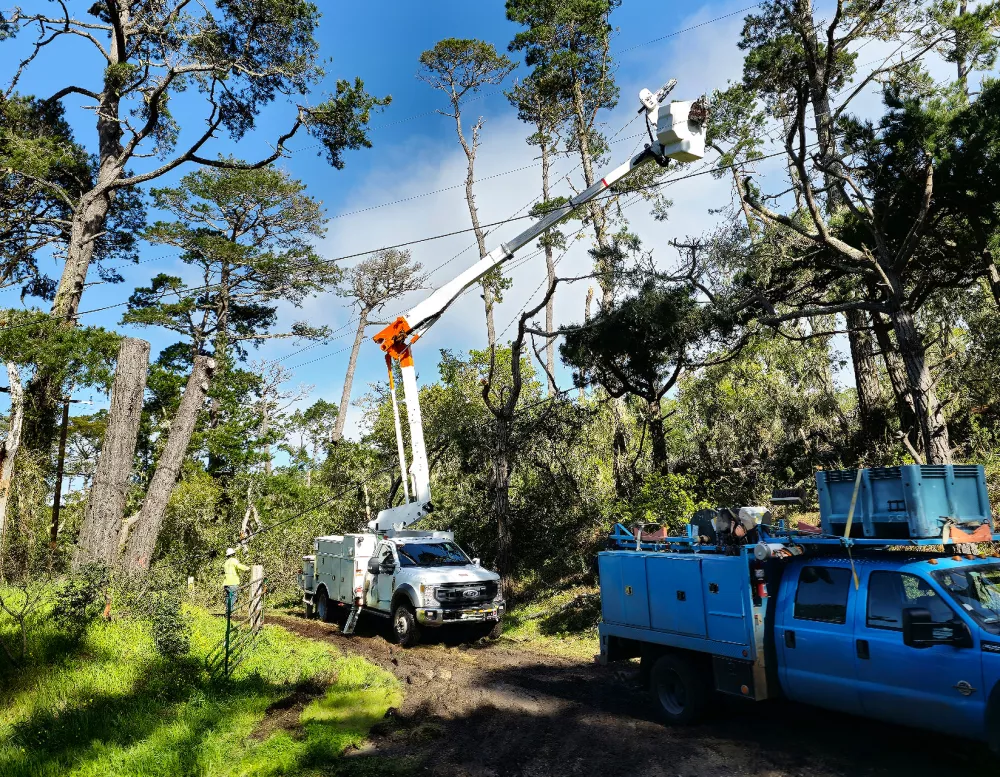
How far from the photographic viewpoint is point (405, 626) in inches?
485

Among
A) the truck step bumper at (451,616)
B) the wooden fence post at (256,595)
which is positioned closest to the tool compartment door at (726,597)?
the truck step bumper at (451,616)

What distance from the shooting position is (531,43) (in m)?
23.6

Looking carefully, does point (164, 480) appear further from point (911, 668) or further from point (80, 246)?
point (911, 668)

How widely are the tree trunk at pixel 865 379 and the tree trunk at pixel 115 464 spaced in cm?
1656

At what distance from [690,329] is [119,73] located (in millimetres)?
15508

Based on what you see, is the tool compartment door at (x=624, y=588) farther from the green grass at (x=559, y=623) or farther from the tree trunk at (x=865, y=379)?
the tree trunk at (x=865, y=379)

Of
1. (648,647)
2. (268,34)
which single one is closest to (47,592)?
(648,647)

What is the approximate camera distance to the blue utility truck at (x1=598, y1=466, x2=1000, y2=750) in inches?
194

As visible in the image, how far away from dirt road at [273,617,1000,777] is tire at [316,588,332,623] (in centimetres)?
681

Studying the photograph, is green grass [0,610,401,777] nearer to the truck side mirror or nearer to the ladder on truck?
the ladder on truck

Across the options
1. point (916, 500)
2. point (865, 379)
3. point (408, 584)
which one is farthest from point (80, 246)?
point (865, 379)

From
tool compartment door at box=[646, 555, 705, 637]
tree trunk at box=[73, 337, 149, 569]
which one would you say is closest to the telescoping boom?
tree trunk at box=[73, 337, 149, 569]

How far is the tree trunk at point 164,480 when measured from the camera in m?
14.2

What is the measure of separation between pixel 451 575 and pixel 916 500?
8.75m
